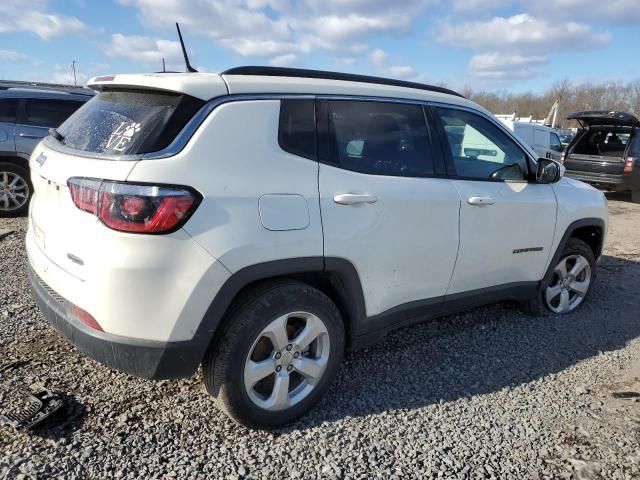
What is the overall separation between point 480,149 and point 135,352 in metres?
2.70

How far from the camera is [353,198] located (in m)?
2.64

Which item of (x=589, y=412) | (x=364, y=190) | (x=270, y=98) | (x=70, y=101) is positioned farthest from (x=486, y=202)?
(x=70, y=101)

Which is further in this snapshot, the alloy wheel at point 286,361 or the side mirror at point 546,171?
the side mirror at point 546,171

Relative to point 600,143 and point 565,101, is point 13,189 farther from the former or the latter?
point 565,101

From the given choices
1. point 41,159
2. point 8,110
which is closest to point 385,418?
point 41,159

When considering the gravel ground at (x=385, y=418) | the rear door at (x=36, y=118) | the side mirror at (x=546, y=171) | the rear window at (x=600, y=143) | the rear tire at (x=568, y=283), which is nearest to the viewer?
the gravel ground at (x=385, y=418)

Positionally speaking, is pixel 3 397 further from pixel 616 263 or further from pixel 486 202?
pixel 616 263

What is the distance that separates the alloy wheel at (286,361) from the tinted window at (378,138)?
0.90 meters

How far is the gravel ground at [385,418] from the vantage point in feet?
7.82

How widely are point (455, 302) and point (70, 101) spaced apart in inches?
269

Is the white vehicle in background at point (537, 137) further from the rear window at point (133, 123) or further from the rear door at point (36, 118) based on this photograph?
the rear window at point (133, 123)

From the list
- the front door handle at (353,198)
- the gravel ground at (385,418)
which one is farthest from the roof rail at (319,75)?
the gravel ground at (385,418)

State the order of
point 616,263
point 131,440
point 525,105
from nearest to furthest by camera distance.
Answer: point 131,440
point 616,263
point 525,105

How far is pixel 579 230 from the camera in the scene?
176 inches
